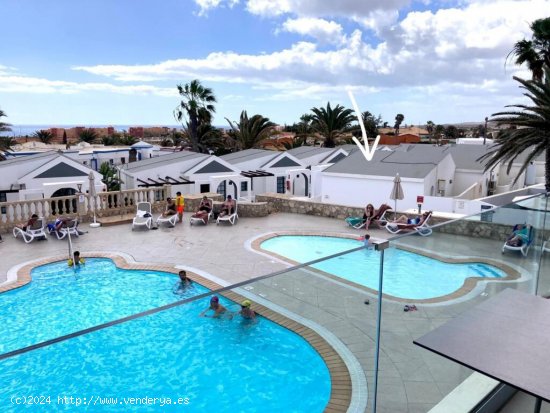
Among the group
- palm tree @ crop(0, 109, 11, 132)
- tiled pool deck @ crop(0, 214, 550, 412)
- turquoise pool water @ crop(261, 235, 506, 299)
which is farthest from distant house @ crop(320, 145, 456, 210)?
palm tree @ crop(0, 109, 11, 132)

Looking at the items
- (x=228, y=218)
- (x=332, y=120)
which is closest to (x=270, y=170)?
(x=228, y=218)

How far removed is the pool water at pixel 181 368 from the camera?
9.90ft

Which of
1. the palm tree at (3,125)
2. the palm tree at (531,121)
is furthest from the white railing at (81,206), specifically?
the palm tree at (531,121)

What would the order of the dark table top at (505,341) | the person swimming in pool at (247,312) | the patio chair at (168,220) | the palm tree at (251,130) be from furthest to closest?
the palm tree at (251,130)
the patio chair at (168,220)
the person swimming in pool at (247,312)
the dark table top at (505,341)

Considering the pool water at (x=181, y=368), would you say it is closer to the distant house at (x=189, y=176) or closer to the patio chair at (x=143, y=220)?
the patio chair at (x=143, y=220)

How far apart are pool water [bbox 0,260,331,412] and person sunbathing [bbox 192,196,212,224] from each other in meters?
11.3

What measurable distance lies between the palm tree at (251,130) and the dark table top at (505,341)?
4272cm

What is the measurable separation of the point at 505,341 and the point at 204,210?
50.3 feet

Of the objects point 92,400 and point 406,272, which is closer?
point 92,400

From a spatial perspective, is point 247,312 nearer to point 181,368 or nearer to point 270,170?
point 181,368

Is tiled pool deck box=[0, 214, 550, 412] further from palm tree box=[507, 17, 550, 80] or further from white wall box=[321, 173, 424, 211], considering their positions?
palm tree box=[507, 17, 550, 80]

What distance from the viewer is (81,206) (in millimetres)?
17203

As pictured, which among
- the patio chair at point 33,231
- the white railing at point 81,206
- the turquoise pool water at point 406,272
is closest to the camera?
the turquoise pool water at point 406,272

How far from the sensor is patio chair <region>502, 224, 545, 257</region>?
5657 mm
